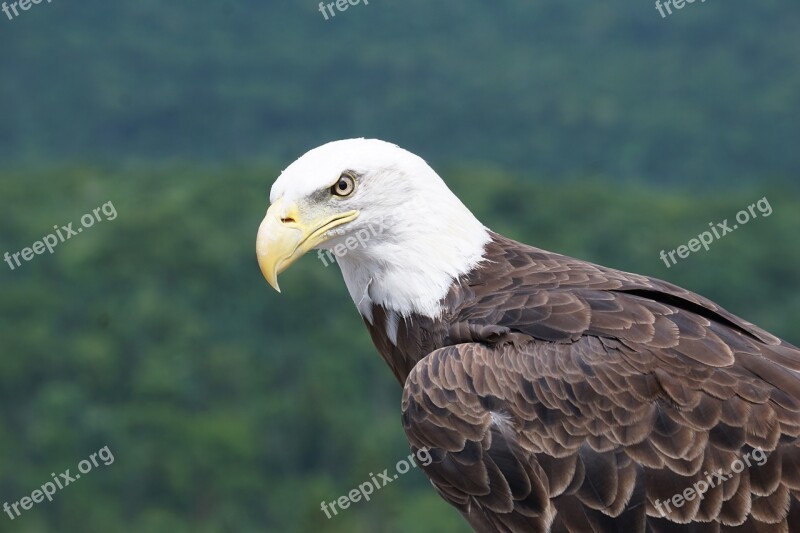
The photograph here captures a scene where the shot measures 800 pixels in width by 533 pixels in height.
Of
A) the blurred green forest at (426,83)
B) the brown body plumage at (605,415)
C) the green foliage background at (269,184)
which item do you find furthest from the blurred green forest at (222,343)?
the brown body plumage at (605,415)

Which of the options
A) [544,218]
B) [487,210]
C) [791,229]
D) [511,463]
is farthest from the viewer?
[791,229]

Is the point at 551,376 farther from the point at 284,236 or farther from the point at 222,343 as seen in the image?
the point at 222,343

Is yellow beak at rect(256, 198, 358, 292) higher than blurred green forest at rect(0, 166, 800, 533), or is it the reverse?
yellow beak at rect(256, 198, 358, 292)

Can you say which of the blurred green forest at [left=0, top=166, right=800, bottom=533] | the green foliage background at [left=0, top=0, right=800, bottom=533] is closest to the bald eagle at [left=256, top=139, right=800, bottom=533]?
the green foliage background at [left=0, top=0, right=800, bottom=533]

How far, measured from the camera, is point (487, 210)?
40594 mm

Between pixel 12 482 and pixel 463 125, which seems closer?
pixel 12 482

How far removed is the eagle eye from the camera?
13.8ft

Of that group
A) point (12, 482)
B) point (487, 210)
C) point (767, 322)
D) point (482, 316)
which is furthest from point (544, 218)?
point (482, 316)

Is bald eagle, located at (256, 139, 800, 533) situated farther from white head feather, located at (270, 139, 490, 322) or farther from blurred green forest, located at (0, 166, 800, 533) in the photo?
blurred green forest, located at (0, 166, 800, 533)

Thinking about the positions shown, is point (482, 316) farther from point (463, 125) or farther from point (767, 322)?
point (463, 125)

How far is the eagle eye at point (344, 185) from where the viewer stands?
13.8 ft

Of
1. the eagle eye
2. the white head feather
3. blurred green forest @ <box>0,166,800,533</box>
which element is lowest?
blurred green forest @ <box>0,166,800,533</box>

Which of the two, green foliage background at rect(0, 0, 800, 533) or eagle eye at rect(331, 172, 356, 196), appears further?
green foliage background at rect(0, 0, 800, 533)

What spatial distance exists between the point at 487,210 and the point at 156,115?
2358 cm
